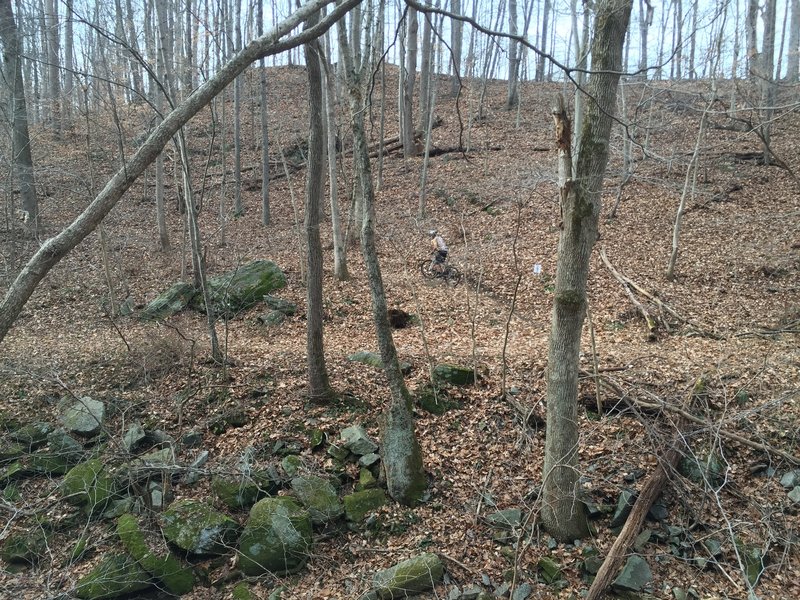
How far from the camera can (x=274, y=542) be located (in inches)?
222

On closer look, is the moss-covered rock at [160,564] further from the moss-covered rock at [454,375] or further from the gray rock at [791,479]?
the gray rock at [791,479]

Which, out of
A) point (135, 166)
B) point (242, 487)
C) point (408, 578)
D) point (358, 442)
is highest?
point (135, 166)

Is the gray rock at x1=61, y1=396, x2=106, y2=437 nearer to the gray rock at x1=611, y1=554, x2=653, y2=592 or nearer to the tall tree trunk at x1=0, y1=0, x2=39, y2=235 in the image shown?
the gray rock at x1=611, y1=554, x2=653, y2=592

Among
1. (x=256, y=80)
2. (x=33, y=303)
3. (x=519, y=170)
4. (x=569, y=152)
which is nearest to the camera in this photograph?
(x=569, y=152)

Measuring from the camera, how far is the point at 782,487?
5.93 metres

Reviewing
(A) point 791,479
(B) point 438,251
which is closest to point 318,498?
(A) point 791,479

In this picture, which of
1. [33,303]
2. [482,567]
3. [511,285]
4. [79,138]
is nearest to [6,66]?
[33,303]

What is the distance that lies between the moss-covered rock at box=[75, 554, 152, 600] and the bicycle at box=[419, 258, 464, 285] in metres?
9.14

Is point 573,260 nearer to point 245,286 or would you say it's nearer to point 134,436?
point 134,436

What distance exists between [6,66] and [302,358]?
1145 centimetres

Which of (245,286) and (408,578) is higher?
(245,286)

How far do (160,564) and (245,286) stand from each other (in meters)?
6.89

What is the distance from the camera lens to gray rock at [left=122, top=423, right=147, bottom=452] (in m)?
6.85

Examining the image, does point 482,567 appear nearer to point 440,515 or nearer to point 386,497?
point 440,515
